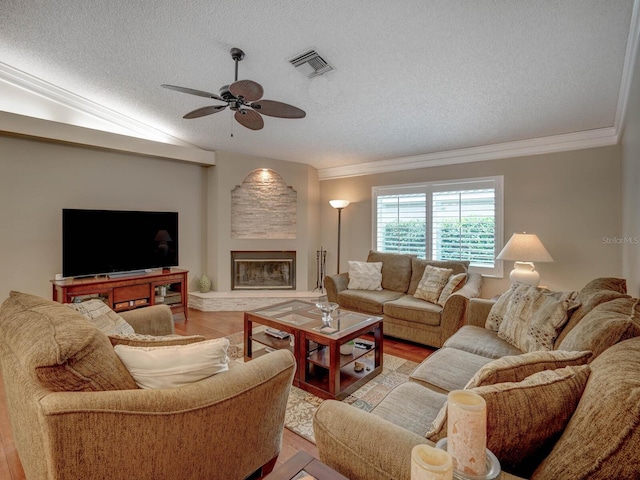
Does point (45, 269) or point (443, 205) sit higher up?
point (443, 205)

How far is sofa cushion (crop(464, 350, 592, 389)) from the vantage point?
1016 mm

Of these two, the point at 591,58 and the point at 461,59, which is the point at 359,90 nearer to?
the point at 461,59

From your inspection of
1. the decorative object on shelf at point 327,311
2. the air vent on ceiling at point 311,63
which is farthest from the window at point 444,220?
the air vent on ceiling at point 311,63

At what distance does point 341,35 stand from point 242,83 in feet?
2.64

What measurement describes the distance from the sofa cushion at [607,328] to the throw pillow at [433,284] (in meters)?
2.01

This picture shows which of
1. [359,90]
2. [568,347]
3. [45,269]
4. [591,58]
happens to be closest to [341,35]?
[359,90]

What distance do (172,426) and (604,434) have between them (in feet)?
4.30

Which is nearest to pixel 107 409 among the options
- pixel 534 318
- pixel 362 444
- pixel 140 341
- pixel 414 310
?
pixel 140 341

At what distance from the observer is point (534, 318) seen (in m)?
2.03

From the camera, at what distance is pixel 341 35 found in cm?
217

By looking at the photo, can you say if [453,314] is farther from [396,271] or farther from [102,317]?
[102,317]

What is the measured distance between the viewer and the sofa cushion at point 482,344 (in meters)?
2.07

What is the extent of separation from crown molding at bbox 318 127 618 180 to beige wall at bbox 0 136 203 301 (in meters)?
3.15

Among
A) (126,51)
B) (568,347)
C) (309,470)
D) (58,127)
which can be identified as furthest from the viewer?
(58,127)
